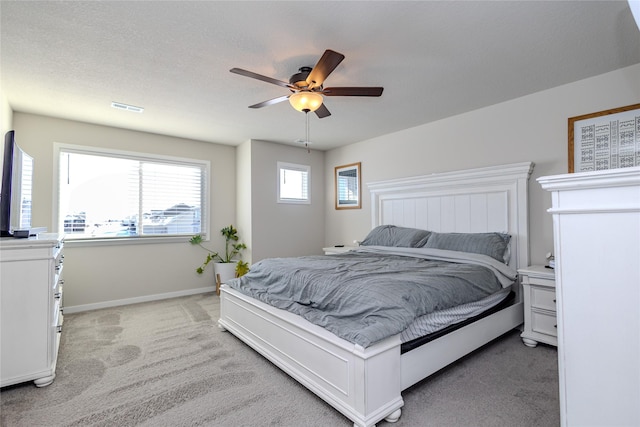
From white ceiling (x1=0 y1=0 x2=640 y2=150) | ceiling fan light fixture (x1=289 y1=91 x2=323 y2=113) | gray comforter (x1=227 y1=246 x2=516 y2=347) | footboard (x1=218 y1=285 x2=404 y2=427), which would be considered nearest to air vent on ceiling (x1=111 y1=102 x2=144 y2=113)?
white ceiling (x1=0 y1=0 x2=640 y2=150)

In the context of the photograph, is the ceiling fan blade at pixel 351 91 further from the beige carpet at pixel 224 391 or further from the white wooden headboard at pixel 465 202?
the beige carpet at pixel 224 391

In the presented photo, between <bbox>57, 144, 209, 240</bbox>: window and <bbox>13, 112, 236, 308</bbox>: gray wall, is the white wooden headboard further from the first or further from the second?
<bbox>57, 144, 209, 240</bbox>: window

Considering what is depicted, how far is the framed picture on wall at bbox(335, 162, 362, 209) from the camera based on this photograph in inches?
203

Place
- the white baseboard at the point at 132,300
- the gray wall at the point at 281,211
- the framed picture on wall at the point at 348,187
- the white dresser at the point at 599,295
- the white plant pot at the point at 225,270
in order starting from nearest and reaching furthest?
the white dresser at the point at 599,295, the white baseboard at the point at 132,300, the white plant pot at the point at 225,270, the gray wall at the point at 281,211, the framed picture on wall at the point at 348,187

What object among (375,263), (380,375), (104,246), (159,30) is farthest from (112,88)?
(380,375)

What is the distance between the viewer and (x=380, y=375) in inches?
66.3

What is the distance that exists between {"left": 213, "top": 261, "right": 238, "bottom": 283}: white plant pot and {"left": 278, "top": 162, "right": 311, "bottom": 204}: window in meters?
1.30

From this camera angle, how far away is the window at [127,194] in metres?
3.92

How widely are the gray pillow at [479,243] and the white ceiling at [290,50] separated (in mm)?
1485

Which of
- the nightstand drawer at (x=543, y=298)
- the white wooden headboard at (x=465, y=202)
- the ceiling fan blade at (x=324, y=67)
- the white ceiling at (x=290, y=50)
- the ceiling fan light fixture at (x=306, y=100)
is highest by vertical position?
the white ceiling at (x=290, y=50)

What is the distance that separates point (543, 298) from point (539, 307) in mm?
87

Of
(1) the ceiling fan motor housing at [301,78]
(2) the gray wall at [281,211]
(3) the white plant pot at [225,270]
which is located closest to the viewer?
(1) the ceiling fan motor housing at [301,78]

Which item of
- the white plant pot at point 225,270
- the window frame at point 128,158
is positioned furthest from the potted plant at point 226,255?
the window frame at point 128,158

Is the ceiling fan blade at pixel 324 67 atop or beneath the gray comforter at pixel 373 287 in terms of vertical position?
atop
